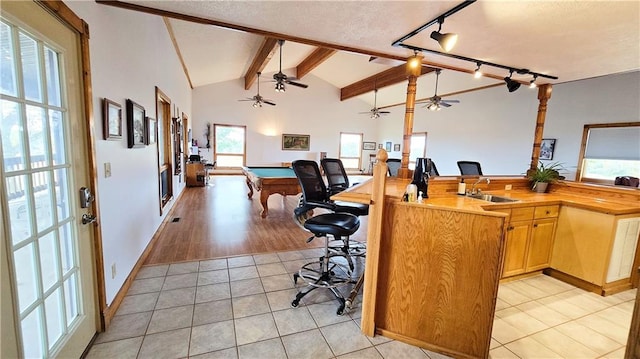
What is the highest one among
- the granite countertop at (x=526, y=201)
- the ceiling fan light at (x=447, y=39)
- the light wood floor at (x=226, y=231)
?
the ceiling fan light at (x=447, y=39)

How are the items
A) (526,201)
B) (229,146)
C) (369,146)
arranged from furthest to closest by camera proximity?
(369,146) → (229,146) → (526,201)

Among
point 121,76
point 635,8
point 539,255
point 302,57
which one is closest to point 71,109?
point 121,76

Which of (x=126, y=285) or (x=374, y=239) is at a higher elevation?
(x=374, y=239)

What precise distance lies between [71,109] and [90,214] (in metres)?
0.65

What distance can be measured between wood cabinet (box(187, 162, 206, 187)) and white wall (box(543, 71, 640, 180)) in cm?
886

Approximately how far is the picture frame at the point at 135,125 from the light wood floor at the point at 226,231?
1.27 m

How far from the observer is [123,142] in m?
2.39

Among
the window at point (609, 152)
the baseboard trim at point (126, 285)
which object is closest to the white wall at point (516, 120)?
the window at point (609, 152)

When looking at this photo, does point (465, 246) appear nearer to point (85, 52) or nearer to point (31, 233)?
point (31, 233)

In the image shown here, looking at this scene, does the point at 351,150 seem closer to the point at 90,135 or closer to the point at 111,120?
the point at 111,120

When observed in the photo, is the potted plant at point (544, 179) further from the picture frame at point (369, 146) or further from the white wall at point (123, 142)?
the picture frame at point (369, 146)

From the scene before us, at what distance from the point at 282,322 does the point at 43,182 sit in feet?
5.43

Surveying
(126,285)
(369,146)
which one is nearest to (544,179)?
(126,285)

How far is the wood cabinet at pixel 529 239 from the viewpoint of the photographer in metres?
2.67
